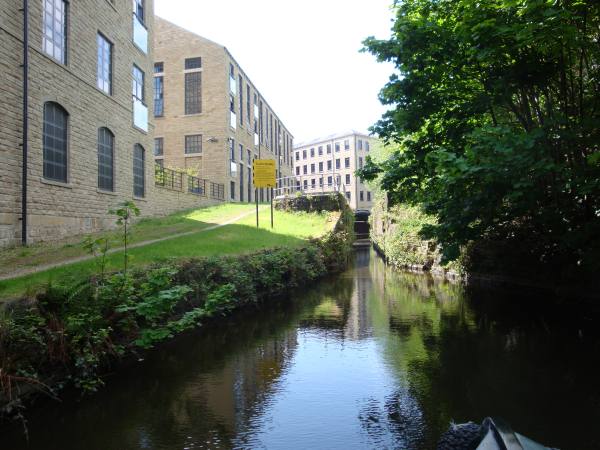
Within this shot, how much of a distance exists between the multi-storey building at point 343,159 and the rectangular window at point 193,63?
41.7 m

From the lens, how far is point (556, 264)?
39.6 feet

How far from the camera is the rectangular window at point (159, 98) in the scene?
125ft

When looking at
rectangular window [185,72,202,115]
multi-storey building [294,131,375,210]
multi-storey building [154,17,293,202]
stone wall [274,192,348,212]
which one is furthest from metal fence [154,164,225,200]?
multi-storey building [294,131,375,210]

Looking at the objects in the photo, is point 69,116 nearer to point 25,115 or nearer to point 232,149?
point 25,115

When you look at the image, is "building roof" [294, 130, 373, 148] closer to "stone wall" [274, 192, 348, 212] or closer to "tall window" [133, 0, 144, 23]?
"stone wall" [274, 192, 348, 212]

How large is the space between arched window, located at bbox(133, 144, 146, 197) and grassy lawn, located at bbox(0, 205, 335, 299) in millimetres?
1665

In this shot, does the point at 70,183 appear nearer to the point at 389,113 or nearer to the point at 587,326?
the point at 389,113

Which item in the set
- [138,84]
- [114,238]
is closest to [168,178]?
[138,84]

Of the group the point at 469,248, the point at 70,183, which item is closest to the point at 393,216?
the point at 469,248

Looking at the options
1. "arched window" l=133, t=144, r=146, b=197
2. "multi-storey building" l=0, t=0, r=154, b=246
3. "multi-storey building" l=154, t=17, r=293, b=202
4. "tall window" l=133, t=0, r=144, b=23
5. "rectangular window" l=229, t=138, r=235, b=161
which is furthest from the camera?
"rectangular window" l=229, t=138, r=235, b=161

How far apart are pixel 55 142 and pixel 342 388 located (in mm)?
12146

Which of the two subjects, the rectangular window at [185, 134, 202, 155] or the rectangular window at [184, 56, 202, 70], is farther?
the rectangular window at [184, 56, 202, 70]

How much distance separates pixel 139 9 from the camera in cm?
2161

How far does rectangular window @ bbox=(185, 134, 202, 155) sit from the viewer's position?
36906 millimetres
